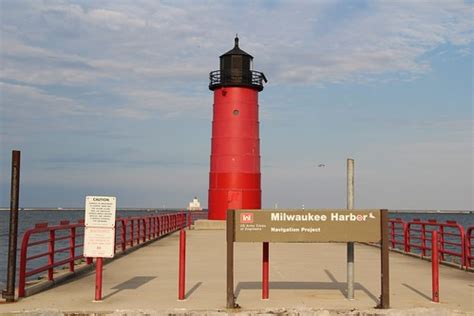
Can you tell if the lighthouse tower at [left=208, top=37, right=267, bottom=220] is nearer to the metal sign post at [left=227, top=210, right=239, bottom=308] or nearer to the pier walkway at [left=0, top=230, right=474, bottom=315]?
the pier walkway at [left=0, top=230, right=474, bottom=315]

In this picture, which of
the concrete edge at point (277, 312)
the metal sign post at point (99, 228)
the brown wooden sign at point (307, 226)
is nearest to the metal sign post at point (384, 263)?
the brown wooden sign at point (307, 226)

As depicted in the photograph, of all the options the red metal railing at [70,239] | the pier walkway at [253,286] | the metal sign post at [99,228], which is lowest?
the pier walkway at [253,286]

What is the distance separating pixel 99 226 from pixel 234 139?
1982 centimetres

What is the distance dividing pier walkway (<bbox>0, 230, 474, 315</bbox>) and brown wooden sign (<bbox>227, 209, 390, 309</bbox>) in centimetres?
94

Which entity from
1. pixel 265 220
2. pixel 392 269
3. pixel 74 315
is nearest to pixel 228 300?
pixel 265 220

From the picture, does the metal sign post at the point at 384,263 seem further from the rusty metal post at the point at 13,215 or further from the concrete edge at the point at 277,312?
the rusty metal post at the point at 13,215

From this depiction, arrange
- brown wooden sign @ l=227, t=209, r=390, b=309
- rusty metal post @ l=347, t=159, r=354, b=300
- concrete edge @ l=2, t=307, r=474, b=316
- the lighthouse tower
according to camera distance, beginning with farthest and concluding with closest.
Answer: the lighthouse tower → rusty metal post @ l=347, t=159, r=354, b=300 → brown wooden sign @ l=227, t=209, r=390, b=309 → concrete edge @ l=2, t=307, r=474, b=316

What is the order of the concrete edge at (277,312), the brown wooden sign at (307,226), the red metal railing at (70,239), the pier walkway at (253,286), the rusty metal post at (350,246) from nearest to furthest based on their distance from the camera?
the concrete edge at (277,312), the pier walkway at (253,286), the brown wooden sign at (307,226), the rusty metal post at (350,246), the red metal railing at (70,239)

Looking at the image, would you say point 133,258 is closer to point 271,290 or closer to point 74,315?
point 271,290

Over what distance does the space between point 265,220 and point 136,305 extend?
7.49 ft

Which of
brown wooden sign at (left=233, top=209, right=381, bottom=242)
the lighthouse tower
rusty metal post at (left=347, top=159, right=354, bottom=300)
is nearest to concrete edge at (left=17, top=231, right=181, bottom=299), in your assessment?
brown wooden sign at (left=233, top=209, right=381, bottom=242)

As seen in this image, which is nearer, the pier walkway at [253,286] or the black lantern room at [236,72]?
the pier walkway at [253,286]

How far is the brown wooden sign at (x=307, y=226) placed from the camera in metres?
8.61

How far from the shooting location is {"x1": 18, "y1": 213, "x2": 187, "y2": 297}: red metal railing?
30.8 ft
